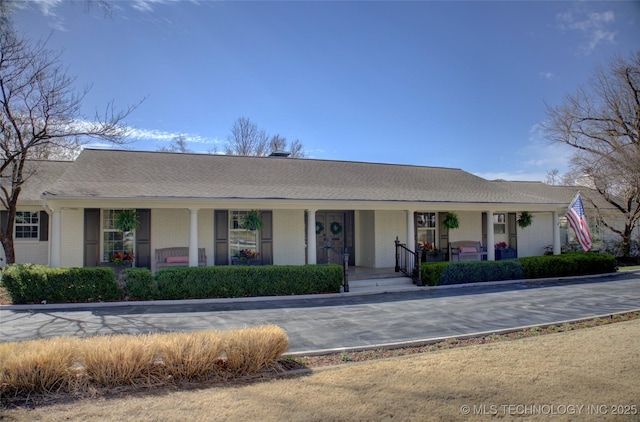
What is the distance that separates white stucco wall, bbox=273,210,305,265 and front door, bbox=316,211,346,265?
1.24 m

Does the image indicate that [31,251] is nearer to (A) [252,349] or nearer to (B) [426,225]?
(A) [252,349]

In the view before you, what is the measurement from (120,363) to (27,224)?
46.7 feet

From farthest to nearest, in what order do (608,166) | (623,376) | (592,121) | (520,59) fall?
(592,121) < (608,166) < (520,59) < (623,376)

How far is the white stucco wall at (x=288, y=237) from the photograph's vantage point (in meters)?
14.6

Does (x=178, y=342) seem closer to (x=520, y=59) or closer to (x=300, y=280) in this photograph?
(x=300, y=280)

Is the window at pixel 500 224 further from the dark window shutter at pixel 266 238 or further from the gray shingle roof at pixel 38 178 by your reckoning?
the gray shingle roof at pixel 38 178

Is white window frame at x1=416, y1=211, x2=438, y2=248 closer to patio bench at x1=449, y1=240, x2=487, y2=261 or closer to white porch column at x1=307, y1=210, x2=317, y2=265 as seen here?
patio bench at x1=449, y1=240, x2=487, y2=261

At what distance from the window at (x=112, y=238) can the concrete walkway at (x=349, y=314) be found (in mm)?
3072

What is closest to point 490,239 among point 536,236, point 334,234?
point 536,236

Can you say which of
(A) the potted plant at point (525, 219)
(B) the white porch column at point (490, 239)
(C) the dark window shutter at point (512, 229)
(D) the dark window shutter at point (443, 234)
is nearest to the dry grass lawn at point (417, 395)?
(B) the white porch column at point (490, 239)

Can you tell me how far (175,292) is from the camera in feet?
36.9

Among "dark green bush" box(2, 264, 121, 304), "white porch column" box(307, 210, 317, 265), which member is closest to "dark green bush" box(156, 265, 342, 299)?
"white porch column" box(307, 210, 317, 265)

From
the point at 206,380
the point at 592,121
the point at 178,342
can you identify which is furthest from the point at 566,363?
the point at 592,121

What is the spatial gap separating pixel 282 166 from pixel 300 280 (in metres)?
6.30
